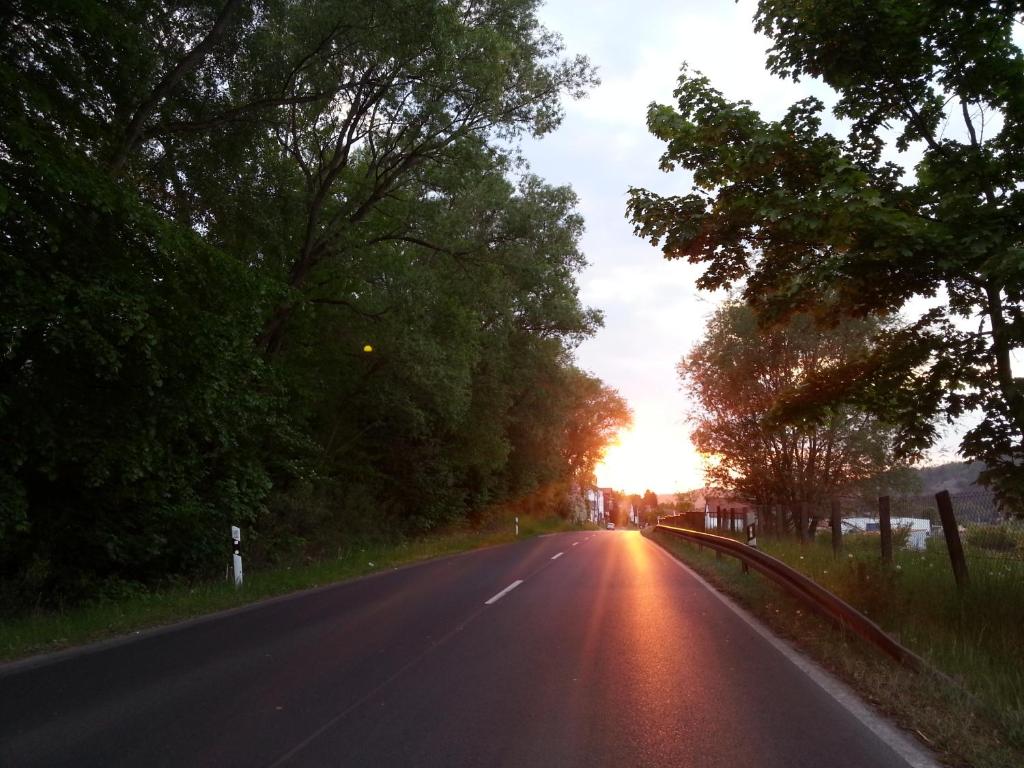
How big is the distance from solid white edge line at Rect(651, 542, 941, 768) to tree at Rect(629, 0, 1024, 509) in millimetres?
2758

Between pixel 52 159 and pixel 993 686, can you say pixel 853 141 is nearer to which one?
pixel 993 686

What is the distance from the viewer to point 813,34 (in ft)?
27.2

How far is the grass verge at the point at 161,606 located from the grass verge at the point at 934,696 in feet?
26.0

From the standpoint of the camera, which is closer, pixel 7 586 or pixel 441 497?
pixel 7 586

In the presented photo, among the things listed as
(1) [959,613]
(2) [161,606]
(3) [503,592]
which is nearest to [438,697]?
(1) [959,613]

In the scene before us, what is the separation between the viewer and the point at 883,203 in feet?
26.0

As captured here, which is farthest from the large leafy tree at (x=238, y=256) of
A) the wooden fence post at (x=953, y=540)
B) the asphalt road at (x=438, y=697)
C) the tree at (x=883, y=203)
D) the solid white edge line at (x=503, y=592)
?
the wooden fence post at (x=953, y=540)

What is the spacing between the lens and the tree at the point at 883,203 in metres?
7.31

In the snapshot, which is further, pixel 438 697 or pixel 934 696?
pixel 438 697

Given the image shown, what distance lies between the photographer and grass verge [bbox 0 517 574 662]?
28.2 feet

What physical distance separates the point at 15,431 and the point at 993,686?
1075 centimetres

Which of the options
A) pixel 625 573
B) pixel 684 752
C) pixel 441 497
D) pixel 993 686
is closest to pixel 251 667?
pixel 684 752

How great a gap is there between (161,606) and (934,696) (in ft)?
32.4

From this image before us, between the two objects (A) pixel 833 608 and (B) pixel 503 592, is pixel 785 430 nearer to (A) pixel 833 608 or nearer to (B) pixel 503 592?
(B) pixel 503 592
